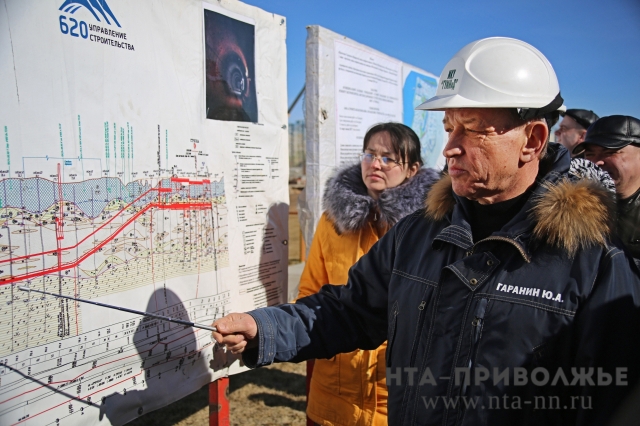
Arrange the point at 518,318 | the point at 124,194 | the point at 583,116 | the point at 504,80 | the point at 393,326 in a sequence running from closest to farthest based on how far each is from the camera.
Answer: the point at 518,318 → the point at 504,80 → the point at 393,326 → the point at 124,194 → the point at 583,116

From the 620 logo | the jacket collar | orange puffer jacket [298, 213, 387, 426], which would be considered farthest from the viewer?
orange puffer jacket [298, 213, 387, 426]

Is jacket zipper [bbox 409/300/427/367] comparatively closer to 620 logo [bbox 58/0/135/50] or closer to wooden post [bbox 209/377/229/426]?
wooden post [bbox 209/377/229/426]

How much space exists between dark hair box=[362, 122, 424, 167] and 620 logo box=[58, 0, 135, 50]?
1.41 metres

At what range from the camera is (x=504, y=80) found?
5.18 ft

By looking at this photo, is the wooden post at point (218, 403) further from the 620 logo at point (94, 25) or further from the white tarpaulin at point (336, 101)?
the 620 logo at point (94, 25)

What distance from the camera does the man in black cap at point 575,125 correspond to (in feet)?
14.0

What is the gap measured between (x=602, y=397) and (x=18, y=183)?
1874 mm

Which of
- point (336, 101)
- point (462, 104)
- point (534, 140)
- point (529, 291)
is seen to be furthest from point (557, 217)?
point (336, 101)

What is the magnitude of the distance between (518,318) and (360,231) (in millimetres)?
1213

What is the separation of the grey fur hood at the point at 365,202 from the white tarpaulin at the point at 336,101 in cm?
29

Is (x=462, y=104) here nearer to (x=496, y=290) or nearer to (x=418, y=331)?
(x=496, y=290)

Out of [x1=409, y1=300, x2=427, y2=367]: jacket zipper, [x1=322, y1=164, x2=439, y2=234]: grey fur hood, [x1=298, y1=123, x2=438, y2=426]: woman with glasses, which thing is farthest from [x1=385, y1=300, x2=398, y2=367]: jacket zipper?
[x1=322, y1=164, x2=439, y2=234]: grey fur hood

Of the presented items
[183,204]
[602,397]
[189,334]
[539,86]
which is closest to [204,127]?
[183,204]

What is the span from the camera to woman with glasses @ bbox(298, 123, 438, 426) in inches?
94.1
